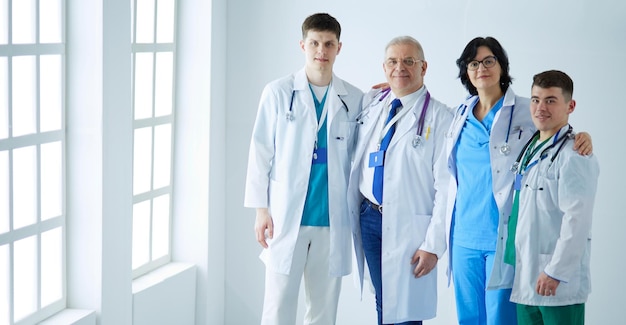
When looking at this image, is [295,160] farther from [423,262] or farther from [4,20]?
[4,20]

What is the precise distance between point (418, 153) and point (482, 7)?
140 cm

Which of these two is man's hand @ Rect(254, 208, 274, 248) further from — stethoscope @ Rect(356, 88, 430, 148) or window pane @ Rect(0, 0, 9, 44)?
window pane @ Rect(0, 0, 9, 44)

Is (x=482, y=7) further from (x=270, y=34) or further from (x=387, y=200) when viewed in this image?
(x=387, y=200)

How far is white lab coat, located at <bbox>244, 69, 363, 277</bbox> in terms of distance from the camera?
3.83 meters

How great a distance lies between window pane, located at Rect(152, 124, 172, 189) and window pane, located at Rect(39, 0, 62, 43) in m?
1.08

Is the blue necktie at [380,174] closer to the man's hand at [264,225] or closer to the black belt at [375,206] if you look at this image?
the black belt at [375,206]

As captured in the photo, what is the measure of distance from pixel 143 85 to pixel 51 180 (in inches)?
38.3

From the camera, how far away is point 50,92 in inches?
147

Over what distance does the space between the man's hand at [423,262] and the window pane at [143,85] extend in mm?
1692

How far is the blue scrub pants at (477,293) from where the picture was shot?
11.7ft

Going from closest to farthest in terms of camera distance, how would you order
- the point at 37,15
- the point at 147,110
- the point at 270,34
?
the point at 37,15 < the point at 147,110 < the point at 270,34

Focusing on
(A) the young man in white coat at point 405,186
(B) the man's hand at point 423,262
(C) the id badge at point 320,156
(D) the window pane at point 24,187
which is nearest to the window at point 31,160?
(D) the window pane at point 24,187

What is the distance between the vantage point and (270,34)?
514 cm

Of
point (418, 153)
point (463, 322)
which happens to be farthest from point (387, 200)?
point (463, 322)
